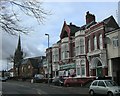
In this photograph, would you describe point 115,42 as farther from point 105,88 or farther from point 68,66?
point 105,88

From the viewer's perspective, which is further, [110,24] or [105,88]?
[110,24]

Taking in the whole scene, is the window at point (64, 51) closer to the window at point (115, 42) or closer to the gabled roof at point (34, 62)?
the window at point (115, 42)

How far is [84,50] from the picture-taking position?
2057 inches

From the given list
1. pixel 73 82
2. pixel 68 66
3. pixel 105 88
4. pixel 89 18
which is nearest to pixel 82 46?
pixel 68 66

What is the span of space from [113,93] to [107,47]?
68.7 feet

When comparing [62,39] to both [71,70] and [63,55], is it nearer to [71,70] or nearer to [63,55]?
[63,55]

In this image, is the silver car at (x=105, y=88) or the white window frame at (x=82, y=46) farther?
the white window frame at (x=82, y=46)

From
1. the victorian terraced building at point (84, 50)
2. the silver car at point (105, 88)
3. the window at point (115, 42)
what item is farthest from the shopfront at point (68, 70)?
the silver car at point (105, 88)

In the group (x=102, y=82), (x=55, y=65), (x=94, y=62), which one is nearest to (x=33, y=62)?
(x=55, y=65)

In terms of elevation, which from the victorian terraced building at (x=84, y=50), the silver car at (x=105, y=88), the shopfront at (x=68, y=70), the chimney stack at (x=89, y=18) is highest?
the chimney stack at (x=89, y=18)

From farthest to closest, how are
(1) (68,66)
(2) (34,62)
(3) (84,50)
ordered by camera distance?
1. (2) (34,62)
2. (1) (68,66)
3. (3) (84,50)

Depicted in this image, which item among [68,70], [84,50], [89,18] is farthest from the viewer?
[68,70]

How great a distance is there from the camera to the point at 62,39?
62062 millimetres

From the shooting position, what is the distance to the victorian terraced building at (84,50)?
45.8 m
